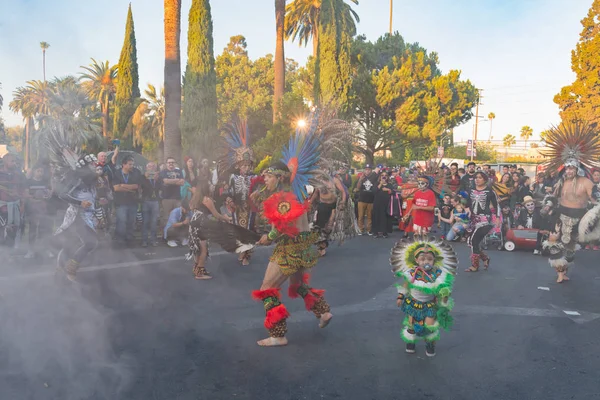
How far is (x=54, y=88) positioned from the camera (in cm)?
527

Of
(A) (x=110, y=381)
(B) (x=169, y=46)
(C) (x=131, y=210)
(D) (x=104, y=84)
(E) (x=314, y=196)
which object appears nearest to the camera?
(A) (x=110, y=381)

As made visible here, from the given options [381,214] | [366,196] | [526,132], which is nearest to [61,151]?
[381,214]

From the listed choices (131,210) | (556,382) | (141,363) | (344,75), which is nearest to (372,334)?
(556,382)

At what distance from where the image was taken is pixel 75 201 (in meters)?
6.98

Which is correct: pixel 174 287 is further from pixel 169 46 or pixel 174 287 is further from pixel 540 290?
pixel 169 46

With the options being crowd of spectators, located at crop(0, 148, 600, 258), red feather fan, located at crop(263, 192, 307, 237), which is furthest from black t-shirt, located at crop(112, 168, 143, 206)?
red feather fan, located at crop(263, 192, 307, 237)

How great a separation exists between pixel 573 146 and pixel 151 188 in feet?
25.5

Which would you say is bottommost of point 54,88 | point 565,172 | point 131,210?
point 131,210

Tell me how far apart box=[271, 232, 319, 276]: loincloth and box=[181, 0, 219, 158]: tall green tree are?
58.4 feet

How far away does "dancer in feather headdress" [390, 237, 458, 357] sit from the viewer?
4473mm

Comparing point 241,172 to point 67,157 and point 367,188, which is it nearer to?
point 67,157

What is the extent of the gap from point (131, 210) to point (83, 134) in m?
3.87

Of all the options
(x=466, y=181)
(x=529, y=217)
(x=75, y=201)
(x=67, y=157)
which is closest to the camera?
(x=67, y=157)

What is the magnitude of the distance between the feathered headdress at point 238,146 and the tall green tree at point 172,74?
7183 mm
